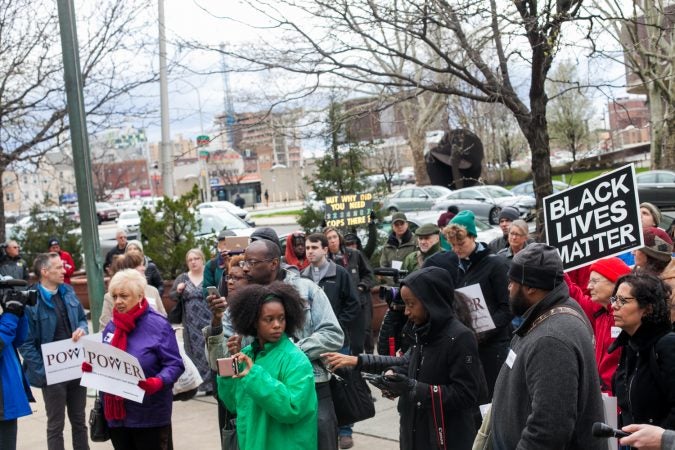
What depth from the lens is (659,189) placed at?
81.2 feet

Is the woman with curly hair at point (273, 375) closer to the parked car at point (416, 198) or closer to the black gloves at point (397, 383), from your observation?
the black gloves at point (397, 383)

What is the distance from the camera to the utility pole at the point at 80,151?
354 inches

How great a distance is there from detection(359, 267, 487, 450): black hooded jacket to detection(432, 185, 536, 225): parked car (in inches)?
913

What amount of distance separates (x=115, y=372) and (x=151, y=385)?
292mm

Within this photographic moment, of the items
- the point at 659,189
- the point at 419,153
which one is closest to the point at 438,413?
the point at 659,189

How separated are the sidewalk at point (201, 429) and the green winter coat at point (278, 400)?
3.03 m

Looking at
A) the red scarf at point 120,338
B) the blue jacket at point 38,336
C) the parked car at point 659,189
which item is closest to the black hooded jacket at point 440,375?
the red scarf at point 120,338

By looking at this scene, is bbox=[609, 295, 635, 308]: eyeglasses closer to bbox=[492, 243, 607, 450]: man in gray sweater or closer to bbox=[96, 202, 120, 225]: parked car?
bbox=[492, 243, 607, 450]: man in gray sweater

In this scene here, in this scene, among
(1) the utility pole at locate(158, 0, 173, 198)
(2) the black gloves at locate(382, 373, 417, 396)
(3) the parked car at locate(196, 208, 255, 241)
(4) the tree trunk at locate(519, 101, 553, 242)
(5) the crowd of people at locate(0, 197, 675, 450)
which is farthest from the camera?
(3) the parked car at locate(196, 208, 255, 241)

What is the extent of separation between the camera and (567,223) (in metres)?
6.18

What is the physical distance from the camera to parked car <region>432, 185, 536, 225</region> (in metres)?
28.0

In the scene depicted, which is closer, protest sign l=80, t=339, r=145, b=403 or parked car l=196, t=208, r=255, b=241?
protest sign l=80, t=339, r=145, b=403

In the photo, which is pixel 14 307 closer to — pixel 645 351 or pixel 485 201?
pixel 645 351

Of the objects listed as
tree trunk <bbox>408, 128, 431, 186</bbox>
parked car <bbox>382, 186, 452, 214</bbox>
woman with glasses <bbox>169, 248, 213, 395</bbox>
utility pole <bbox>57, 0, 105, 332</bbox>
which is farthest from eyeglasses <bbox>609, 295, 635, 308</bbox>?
tree trunk <bbox>408, 128, 431, 186</bbox>
